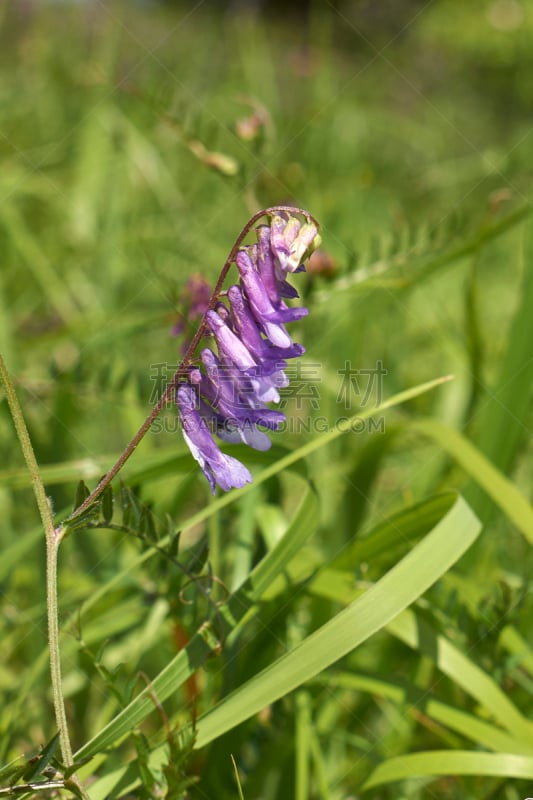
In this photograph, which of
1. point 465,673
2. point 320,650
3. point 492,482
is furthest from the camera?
point 492,482

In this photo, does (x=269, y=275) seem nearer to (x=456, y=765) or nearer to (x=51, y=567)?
(x=51, y=567)

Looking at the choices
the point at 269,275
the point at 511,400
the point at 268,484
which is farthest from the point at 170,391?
the point at 511,400

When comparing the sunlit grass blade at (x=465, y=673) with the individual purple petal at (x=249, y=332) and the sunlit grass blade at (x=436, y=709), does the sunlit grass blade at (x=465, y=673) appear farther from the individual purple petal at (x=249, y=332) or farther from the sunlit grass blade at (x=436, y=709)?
the individual purple petal at (x=249, y=332)

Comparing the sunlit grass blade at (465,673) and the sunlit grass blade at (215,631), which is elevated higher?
the sunlit grass blade at (215,631)

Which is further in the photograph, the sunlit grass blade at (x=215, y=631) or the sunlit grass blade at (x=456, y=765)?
the sunlit grass blade at (x=456, y=765)

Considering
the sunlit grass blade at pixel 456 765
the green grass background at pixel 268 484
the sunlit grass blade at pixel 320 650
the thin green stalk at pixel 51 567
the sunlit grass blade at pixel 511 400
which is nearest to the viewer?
the thin green stalk at pixel 51 567

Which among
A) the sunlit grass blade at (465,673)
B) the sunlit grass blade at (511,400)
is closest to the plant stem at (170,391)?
the sunlit grass blade at (465,673)

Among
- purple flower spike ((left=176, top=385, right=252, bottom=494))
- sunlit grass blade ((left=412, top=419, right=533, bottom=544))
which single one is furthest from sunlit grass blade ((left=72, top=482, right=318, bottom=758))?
sunlit grass blade ((left=412, top=419, right=533, bottom=544))

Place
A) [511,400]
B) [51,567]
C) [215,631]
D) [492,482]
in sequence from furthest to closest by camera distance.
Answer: [511,400], [492,482], [215,631], [51,567]

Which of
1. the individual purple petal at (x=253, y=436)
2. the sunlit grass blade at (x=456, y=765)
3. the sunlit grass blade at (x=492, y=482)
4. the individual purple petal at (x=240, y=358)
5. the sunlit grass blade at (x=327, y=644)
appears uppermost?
the individual purple petal at (x=240, y=358)
